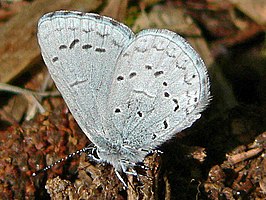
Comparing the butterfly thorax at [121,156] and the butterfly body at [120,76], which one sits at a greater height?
the butterfly body at [120,76]

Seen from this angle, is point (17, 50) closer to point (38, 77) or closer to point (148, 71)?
point (38, 77)

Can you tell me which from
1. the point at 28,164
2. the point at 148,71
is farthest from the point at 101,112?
the point at 28,164

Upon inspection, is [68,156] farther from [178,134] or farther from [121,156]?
[178,134]

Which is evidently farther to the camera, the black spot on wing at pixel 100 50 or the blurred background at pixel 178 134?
the blurred background at pixel 178 134

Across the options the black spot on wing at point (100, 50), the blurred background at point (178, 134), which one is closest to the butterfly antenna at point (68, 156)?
the blurred background at point (178, 134)

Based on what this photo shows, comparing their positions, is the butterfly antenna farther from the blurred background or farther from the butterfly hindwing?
the butterfly hindwing

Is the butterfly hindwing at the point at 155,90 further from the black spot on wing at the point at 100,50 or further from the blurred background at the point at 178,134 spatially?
the blurred background at the point at 178,134

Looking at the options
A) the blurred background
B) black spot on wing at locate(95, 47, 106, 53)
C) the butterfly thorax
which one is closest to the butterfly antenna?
the blurred background

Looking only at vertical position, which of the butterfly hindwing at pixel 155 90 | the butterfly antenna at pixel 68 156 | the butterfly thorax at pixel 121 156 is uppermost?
the butterfly hindwing at pixel 155 90

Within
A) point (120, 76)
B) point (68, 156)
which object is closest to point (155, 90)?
point (120, 76)
